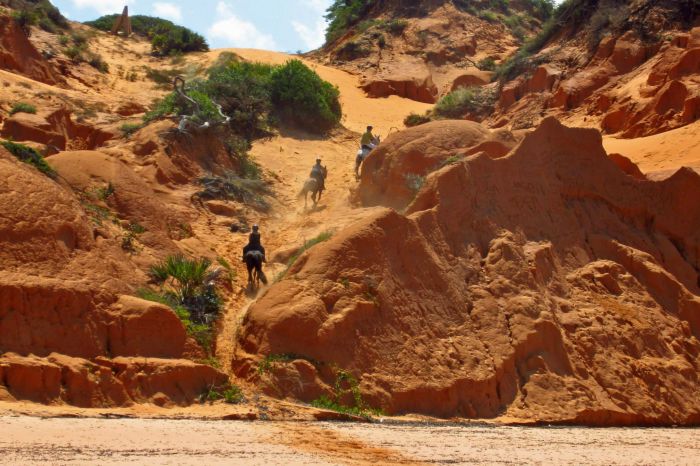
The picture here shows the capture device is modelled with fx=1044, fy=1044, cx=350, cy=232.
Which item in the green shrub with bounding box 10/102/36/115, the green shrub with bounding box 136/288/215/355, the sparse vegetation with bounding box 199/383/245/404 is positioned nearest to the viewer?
the sparse vegetation with bounding box 199/383/245/404

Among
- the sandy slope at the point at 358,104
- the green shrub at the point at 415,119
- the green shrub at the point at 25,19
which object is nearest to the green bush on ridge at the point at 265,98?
the sandy slope at the point at 358,104

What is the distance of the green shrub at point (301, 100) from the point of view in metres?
30.8

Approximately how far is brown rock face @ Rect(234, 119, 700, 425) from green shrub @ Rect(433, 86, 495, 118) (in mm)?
17791

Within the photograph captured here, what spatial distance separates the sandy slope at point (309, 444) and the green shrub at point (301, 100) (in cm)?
1873

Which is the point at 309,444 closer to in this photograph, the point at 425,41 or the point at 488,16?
the point at 425,41

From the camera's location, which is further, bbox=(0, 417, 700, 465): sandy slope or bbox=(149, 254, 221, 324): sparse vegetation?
bbox=(149, 254, 221, 324): sparse vegetation

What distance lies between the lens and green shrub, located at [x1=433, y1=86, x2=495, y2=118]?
36156 millimetres

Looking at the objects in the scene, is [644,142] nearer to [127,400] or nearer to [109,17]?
[127,400]

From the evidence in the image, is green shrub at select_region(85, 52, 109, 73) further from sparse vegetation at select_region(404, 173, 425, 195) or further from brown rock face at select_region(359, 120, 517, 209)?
sparse vegetation at select_region(404, 173, 425, 195)

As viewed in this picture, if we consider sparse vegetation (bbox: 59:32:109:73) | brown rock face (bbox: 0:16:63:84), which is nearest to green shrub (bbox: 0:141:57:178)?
brown rock face (bbox: 0:16:63:84)

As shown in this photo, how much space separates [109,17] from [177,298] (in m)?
39.5

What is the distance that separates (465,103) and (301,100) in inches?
315

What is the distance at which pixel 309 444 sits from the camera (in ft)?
36.5

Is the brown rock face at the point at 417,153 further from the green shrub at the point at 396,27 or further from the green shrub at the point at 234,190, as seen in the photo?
the green shrub at the point at 396,27
